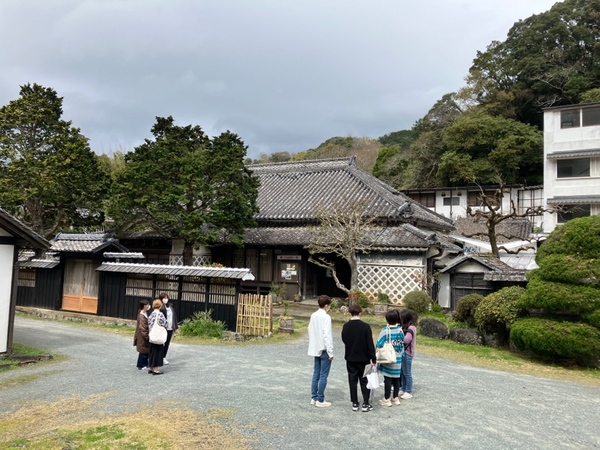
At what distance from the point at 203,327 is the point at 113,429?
7.18 metres

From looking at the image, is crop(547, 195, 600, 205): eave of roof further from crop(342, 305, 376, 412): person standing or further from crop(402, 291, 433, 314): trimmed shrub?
crop(342, 305, 376, 412): person standing

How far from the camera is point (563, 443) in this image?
5465 mm

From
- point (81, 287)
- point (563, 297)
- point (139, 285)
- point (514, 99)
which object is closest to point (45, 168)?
point (81, 287)

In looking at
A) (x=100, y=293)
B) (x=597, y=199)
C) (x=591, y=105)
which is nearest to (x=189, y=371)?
(x=100, y=293)

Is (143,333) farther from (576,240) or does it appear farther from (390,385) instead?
(576,240)

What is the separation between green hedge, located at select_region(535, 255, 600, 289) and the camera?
989 cm

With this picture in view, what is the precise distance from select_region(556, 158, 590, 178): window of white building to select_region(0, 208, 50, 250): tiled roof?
30.7m

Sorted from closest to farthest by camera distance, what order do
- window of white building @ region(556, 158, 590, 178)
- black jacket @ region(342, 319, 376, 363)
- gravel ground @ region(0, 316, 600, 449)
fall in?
gravel ground @ region(0, 316, 600, 449) → black jacket @ region(342, 319, 376, 363) → window of white building @ region(556, 158, 590, 178)

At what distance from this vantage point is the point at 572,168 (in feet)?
93.1

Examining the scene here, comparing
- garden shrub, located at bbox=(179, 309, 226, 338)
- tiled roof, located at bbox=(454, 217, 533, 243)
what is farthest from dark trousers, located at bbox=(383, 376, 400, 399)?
tiled roof, located at bbox=(454, 217, 533, 243)

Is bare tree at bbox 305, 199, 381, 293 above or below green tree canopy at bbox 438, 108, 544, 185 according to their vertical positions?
below

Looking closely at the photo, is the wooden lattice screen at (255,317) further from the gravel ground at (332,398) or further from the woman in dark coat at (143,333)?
the woman in dark coat at (143,333)

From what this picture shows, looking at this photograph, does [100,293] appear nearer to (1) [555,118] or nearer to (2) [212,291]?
(2) [212,291]

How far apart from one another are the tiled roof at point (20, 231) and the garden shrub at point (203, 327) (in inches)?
182
